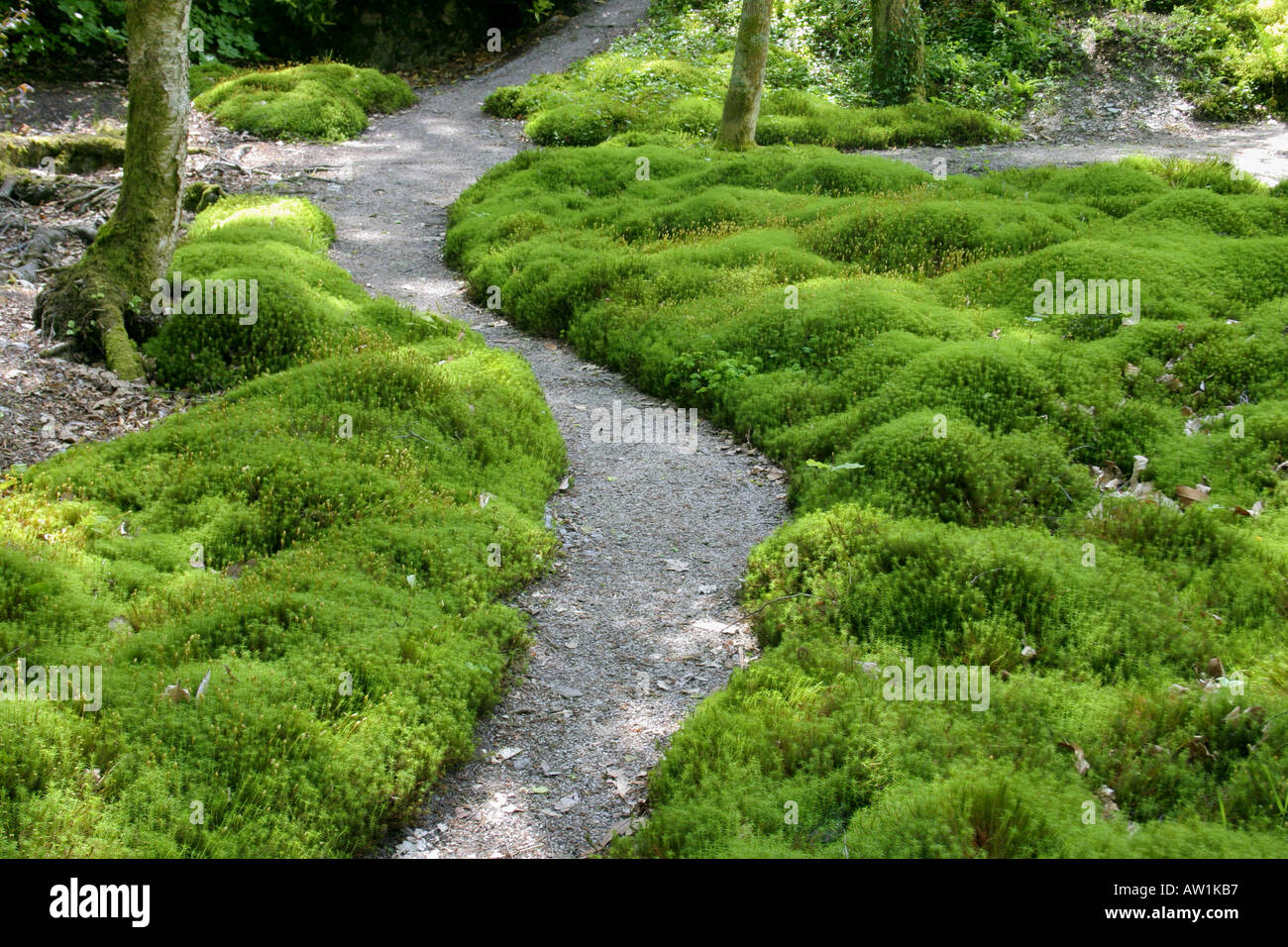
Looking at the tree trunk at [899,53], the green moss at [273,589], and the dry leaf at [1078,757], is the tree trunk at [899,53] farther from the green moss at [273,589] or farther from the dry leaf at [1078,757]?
the dry leaf at [1078,757]

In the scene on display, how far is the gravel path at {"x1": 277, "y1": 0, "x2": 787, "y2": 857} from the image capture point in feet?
20.2

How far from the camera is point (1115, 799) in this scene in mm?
5555

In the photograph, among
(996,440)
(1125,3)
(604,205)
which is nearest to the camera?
(996,440)

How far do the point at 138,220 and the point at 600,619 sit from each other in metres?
8.12

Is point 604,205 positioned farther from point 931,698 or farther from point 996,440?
point 931,698

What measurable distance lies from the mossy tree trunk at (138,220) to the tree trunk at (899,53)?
58.9 ft

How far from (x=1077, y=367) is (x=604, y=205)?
9365mm

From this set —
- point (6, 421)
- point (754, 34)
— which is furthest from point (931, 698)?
point (754, 34)

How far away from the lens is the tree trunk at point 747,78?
18047mm

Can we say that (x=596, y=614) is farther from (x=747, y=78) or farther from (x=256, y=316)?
(x=747, y=78)

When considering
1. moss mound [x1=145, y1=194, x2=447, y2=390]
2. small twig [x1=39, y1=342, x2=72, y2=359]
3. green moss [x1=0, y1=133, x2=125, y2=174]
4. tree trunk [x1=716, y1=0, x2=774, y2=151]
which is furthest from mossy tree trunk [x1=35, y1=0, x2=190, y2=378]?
tree trunk [x1=716, y1=0, x2=774, y2=151]

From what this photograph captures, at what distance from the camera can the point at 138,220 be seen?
11688 mm

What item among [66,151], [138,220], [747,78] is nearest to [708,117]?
[747,78]

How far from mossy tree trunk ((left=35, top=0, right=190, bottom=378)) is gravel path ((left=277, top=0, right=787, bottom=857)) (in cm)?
370
